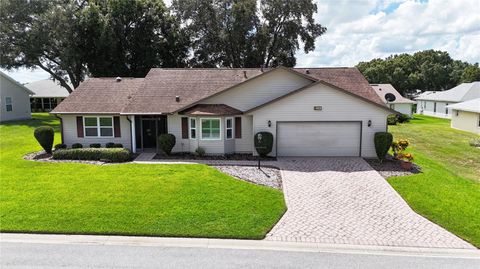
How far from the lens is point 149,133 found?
2198 centimetres

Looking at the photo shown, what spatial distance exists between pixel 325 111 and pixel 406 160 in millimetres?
4895

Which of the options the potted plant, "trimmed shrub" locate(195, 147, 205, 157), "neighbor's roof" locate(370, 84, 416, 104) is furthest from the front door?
"neighbor's roof" locate(370, 84, 416, 104)

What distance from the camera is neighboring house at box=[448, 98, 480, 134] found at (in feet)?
112

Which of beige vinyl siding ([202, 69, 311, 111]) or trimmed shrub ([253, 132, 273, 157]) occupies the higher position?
beige vinyl siding ([202, 69, 311, 111])

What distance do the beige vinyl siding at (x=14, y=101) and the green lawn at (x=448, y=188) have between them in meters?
37.6

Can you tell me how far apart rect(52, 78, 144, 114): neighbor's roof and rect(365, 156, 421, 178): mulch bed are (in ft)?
47.7

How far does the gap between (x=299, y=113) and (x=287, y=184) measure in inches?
233

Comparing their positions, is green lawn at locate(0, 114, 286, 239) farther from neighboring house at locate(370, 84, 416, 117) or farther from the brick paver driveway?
neighboring house at locate(370, 84, 416, 117)

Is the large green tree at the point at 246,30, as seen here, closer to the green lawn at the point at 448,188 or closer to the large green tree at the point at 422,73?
the green lawn at the point at 448,188

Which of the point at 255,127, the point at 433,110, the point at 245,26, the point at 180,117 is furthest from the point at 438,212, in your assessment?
the point at 433,110

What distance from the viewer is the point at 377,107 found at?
752 inches

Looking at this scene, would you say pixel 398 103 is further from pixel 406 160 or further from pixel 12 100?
pixel 12 100

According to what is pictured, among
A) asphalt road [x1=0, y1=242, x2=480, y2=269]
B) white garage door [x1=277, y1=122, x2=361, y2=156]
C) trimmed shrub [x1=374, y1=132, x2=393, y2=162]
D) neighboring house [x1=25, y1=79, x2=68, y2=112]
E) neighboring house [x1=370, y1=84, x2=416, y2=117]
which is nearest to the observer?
asphalt road [x1=0, y1=242, x2=480, y2=269]

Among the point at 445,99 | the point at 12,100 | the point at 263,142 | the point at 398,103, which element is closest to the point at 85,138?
the point at 263,142
